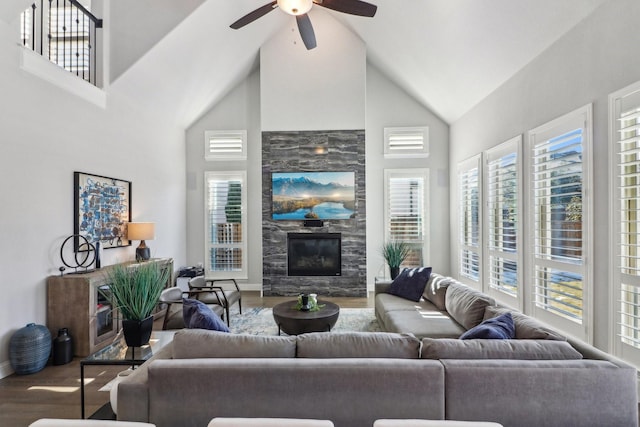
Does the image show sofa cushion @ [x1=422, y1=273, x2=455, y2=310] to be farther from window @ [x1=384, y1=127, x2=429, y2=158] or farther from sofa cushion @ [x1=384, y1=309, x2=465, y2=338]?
window @ [x1=384, y1=127, x2=429, y2=158]

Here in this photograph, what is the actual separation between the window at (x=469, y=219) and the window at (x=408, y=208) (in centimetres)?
77

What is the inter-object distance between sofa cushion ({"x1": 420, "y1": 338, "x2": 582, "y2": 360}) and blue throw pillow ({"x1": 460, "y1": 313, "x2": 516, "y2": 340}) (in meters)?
0.14

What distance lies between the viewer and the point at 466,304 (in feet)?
10.4

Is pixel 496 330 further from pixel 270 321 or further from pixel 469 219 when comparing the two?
pixel 469 219

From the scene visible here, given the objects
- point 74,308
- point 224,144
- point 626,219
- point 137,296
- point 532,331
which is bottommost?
point 74,308

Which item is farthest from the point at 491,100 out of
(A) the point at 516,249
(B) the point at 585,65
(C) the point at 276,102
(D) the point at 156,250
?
(D) the point at 156,250

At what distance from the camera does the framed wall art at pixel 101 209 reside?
3947mm

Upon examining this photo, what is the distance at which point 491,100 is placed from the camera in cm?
484

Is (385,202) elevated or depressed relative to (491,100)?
depressed

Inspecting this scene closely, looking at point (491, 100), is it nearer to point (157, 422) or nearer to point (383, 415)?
point (383, 415)

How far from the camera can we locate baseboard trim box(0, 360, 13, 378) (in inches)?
120

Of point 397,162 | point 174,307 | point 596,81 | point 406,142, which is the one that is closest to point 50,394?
point 174,307

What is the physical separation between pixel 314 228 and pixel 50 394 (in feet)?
14.1

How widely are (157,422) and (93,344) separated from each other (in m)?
2.46
